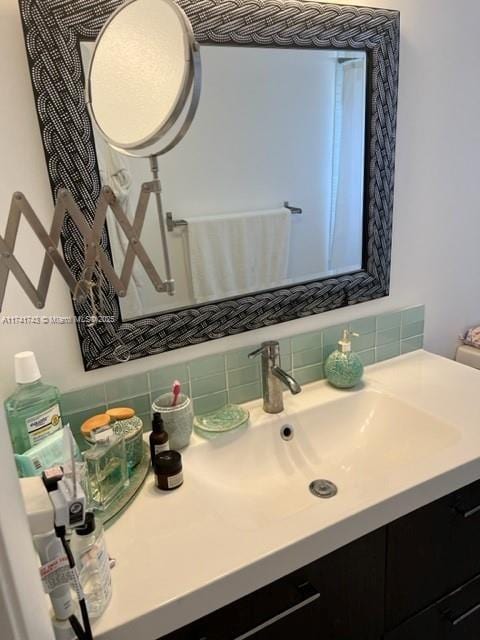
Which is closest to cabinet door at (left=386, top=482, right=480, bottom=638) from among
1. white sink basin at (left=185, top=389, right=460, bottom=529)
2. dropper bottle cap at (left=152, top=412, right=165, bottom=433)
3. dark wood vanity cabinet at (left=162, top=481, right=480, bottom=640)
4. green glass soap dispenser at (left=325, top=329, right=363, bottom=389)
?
dark wood vanity cabinet at (left=162, top=481, right=480, bottom=640)

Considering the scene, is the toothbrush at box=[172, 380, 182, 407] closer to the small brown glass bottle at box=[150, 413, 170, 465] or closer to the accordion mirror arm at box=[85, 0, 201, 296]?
the small brown glass bottle at box=[150, 413, 170, 465]

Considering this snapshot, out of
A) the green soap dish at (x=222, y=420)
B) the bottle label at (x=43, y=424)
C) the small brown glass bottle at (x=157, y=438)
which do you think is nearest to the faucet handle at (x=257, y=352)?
the green soap dish at (x=222, y=420)

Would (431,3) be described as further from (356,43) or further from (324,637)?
(324,637)

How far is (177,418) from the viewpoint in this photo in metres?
0.99

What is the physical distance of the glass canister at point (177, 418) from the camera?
0.99 m

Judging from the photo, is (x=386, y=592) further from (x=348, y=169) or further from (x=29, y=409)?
(x=348, y=169)

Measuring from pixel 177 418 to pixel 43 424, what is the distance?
251 mm

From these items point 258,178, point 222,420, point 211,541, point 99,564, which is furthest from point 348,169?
point 99,564

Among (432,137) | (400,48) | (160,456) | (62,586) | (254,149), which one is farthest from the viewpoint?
(432,137)

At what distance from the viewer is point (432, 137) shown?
1310 mm

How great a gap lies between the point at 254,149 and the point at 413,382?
0.71 meters

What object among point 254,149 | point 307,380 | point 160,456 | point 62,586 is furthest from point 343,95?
point 62,586

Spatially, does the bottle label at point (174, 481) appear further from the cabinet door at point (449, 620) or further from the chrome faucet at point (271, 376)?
the cabinet door at point (449, 620)

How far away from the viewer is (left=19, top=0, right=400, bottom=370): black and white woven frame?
2.72ft
